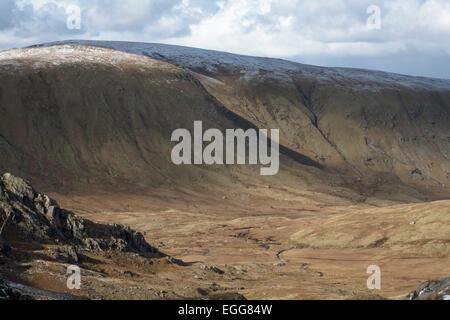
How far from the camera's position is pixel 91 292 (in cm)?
3556

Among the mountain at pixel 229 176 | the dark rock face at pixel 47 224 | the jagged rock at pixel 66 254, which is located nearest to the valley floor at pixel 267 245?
the mountain at pixel 229 176

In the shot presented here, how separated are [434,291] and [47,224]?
98.1ft

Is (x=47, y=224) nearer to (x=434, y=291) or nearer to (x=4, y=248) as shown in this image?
(x=4, y=248)

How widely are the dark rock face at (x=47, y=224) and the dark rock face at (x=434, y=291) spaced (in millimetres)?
24138

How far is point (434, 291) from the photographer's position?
103 feet

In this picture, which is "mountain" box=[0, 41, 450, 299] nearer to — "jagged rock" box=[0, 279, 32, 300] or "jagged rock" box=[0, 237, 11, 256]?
"jagged rock" box=[0, 237, 11, 256]

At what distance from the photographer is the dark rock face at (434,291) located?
98.0ft

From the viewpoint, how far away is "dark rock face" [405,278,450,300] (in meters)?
29.9

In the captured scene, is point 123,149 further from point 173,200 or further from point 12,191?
→ point 12,191

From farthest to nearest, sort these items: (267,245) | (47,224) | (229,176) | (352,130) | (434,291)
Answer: (352,130) < (229,176) < (267,245) < (47,224) < (434,291)

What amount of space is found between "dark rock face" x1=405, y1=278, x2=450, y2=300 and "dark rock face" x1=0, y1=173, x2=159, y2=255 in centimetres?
2414

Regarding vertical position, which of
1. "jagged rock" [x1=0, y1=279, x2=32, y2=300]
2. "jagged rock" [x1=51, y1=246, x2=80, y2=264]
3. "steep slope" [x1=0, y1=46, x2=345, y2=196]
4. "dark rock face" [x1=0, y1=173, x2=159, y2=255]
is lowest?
"jagged rock" [x1=0, y1=279, x2=32, y2=300]

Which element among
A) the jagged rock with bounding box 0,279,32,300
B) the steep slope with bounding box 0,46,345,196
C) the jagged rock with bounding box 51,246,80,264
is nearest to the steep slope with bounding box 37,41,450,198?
the steep slope with bounding box 0,46,345,196

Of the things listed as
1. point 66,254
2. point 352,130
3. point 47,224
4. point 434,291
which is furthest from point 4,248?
point 352,130
